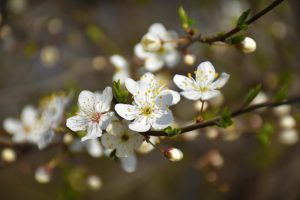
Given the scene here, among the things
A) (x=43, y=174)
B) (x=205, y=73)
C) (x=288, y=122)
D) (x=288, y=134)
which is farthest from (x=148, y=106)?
(x=288, y=134)

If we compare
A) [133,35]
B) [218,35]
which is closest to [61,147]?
[218,35]

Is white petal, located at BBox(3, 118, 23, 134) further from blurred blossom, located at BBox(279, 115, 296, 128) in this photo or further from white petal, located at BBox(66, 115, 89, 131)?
blurred blossom, located at BBox(279, 115, 296, 128)

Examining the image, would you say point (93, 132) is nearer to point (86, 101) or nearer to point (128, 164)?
point (86, 101)

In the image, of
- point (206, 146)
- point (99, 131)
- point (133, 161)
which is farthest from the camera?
point (206, 146)

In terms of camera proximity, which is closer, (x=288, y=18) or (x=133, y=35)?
(x=288, y=18)

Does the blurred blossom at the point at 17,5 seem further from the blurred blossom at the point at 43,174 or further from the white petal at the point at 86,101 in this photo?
the white petal at the point at 86,101

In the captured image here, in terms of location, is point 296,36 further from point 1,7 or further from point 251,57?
point 1,7
